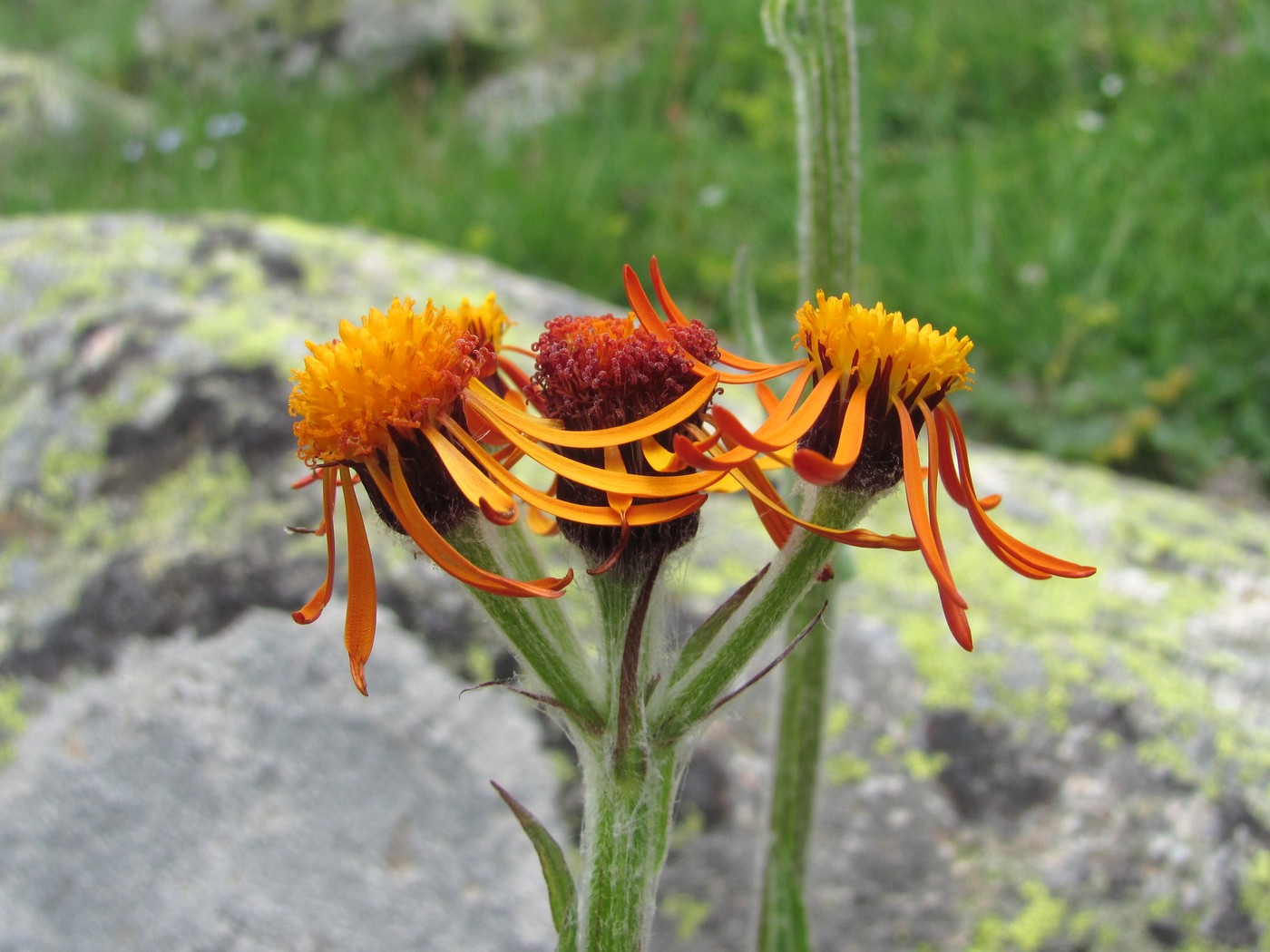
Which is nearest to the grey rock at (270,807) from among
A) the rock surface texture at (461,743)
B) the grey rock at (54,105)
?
the rock surface texture at (461,743)

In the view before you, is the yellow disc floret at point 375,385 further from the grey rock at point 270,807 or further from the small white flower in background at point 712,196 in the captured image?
the small white flower in background at point 712,196

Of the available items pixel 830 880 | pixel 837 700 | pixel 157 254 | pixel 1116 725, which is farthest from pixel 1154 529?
pixel 157 254

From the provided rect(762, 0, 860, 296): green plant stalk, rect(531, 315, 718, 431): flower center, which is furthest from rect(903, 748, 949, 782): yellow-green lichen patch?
rect(531, 315, 718, 431): flower center

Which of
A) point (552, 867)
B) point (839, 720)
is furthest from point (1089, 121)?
point (552, 867)

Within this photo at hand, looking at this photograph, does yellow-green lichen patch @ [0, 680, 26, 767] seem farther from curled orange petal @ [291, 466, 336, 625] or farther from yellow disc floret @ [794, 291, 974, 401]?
yellow disc floret @ [794, 291, 974, 401]


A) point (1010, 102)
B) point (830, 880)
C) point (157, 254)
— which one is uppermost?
point (1010, 102)

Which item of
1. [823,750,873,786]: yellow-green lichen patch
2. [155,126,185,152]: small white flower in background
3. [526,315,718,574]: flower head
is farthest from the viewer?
[155,126,185,152]: small white flower in background

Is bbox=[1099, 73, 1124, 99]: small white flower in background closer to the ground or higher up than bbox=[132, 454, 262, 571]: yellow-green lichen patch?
higher up

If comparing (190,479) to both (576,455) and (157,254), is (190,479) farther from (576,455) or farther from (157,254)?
(576,455)
